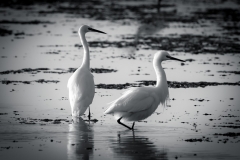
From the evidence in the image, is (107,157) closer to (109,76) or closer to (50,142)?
(50,142)

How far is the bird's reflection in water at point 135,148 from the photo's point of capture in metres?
8.62

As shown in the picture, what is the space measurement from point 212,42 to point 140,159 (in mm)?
17717

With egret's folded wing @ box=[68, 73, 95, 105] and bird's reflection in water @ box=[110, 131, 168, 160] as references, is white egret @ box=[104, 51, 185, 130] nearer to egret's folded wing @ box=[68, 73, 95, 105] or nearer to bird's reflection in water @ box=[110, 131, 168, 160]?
bird's reflection in water @ box=[110, 131, 168, 160]

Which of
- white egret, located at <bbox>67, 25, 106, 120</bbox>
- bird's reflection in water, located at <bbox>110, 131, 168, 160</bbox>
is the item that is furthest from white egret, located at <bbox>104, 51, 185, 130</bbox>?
white egret, located at <bbox>67, 25, 106, 120</bbox>

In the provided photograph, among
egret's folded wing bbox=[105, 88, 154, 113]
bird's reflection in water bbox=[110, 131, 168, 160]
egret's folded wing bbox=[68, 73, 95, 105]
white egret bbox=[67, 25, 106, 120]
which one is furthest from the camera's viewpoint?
egret's folded wing bbox=[68, 73, 95, 105]

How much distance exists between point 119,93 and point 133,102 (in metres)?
3.51

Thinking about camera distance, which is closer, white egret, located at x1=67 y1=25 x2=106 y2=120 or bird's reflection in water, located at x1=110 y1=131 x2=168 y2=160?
bird's reflection in water, located at x1=110 y1=131 x2=168 y2=160

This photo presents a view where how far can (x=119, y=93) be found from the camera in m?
13.9

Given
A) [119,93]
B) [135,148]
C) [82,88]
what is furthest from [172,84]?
[135,148]

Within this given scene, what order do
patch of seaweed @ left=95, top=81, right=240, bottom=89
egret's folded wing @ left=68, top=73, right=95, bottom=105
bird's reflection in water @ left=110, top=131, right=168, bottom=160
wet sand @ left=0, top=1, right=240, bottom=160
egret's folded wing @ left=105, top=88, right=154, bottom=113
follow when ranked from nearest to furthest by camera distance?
→ bird's reflection in water @ left=110, top=131, right=168, bottom=160 < wet sand @ left=0, top=1, right=240, bottom=160 < egret's folded wing @ left=105, top=88, right=154, bottom=113 < egret's folded wing @ left=68, top=73, right=95, bottom=105 < patch of seaweed @ left=95, top=81, right=240, bottom=89

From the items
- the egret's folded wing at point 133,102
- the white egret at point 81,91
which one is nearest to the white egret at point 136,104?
the egret's folded wing at point 133,102

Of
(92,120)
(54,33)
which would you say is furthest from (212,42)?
(92,120)

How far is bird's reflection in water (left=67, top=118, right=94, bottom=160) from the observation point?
8688 millimetres

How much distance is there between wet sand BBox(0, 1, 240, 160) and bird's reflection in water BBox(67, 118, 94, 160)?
2 cm
